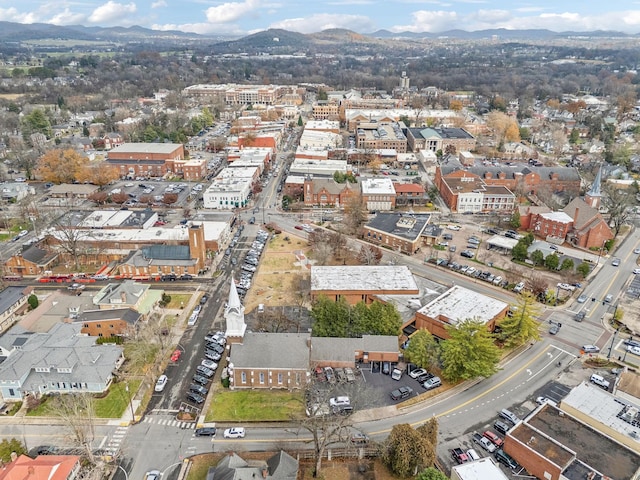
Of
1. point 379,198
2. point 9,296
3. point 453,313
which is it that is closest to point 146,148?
point 379,198

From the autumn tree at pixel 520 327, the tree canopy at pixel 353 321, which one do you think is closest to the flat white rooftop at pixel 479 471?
the tree canopy at pixel 353 321

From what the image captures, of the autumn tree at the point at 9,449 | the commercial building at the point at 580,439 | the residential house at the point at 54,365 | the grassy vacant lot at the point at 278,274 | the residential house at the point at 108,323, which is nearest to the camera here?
the commercial building at the point at 580,439

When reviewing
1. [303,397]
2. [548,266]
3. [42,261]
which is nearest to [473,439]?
[303,397]

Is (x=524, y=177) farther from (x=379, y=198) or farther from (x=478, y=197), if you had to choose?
(x=379, y=198)

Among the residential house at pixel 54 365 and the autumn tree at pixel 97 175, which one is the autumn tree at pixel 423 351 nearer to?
the residential house at pixel 54 365

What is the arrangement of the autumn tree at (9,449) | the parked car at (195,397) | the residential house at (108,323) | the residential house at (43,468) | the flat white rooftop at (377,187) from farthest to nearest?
the flat white rooftop at (377,187)
the residential house at (108,323)
the parked car at (195,397)
the autumn tree at (9,449)
the residential house at (43,468)

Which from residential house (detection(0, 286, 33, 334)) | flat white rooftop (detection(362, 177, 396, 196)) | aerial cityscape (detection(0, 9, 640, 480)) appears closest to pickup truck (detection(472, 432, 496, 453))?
aerial cityscape (detection(0, 9, 640, 480))

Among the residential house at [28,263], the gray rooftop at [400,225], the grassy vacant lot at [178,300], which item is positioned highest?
the gray rooftop at [400,225]
